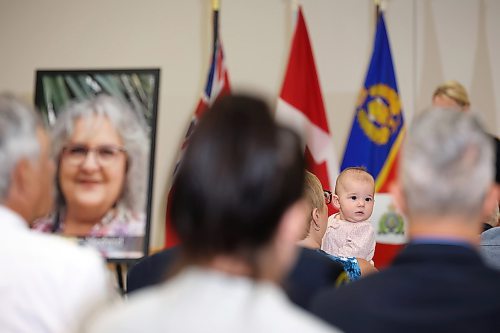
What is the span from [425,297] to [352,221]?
243 cm

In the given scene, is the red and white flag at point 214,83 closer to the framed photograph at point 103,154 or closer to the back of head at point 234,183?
the framed photograph at point 103,154

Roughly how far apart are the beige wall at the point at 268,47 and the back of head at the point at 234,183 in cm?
431

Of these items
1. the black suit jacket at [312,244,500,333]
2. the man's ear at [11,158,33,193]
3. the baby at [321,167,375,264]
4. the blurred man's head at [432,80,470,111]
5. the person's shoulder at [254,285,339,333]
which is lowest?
the baby at [321,167,375,264]

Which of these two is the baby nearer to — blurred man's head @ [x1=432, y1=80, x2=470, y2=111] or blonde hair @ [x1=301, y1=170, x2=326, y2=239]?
blurred man's head @ [x1=432, y1=80, x2=470, y2=111]

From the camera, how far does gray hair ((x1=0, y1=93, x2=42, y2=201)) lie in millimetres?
1620

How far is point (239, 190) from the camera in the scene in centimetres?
111

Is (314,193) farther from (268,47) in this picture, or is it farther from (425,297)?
(268,47)

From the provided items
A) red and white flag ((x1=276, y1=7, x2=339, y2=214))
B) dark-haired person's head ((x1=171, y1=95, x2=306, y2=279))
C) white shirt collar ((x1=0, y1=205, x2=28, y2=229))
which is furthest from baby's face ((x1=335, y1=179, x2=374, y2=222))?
dark-haired person's head ((x1=171, y1=95, x2=306, y2=279))

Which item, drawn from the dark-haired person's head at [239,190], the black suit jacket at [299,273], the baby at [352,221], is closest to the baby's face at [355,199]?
the baby at [352,221]

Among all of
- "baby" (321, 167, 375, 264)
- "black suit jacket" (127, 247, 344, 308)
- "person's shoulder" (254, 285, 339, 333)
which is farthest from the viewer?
"baby" (321, 167, 375, 264)

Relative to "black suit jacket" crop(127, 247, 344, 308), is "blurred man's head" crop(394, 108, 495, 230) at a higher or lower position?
higher

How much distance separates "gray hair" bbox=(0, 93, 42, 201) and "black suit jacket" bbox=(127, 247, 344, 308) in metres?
0.42

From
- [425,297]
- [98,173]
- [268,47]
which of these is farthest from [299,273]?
[268,47]

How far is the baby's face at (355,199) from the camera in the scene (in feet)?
12.6
